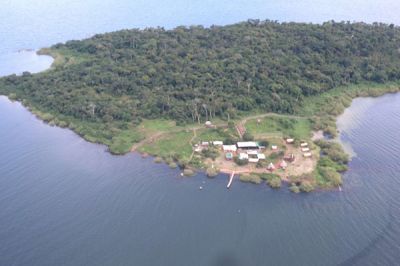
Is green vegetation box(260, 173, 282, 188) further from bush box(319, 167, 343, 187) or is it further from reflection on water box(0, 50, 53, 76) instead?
reflection on water box(0, 50, 53, 76)

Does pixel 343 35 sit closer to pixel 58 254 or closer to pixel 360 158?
pixel 360 158

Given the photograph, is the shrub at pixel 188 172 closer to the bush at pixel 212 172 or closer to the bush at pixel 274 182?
the bush at pixel 212 172

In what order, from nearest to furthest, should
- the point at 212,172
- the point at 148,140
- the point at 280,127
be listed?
the point at 212,172
the point at 148,140
the point at 280,127

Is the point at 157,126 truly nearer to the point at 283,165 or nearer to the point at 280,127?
the point at 280,127

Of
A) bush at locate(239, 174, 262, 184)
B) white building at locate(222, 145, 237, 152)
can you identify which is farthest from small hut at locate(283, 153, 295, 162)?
white building at locate(222, 145, 237, 152)

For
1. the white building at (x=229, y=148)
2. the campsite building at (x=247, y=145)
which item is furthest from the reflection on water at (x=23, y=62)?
the campsite building at (x=247, y=145)

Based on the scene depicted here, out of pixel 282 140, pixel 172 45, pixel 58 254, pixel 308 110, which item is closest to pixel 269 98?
pixel 308 110

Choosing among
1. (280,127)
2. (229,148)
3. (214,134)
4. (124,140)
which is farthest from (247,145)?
(124,140)
